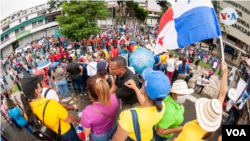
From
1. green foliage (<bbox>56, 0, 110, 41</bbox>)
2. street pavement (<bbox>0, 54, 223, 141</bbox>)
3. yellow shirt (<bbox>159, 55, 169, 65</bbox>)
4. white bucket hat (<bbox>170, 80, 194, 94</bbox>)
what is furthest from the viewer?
green foliage (<bbox>56, 0, 110, 41</bbox>)

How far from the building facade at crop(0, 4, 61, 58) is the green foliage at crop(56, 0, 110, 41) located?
112 feet

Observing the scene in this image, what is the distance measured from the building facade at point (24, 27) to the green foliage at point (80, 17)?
34267mm

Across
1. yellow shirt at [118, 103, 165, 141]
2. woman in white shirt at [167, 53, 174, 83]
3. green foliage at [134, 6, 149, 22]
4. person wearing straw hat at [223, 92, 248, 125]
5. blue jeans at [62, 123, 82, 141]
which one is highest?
green foliage at [134, 6, 149, 22]

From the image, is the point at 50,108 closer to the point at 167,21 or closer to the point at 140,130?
the point at 140,130

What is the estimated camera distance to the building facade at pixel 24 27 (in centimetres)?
3634

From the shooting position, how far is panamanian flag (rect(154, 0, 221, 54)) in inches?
93.7

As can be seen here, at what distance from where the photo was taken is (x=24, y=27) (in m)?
37.2

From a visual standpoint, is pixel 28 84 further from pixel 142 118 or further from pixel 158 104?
pixel 158 104

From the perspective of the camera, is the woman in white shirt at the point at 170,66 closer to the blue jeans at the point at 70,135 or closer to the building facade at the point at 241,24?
the blue jeans at the point at 70,135

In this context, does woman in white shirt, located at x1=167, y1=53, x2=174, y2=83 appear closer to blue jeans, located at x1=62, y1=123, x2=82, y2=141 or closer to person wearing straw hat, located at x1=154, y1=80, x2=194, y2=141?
person wearing straw hat, located at x1=154, y1=80, x2=194, y2=141

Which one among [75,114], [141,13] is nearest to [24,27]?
[141,13]

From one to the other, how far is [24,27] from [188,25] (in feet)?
162

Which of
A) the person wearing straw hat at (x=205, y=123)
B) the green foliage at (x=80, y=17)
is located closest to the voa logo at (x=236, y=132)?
the person wearing straw hat at (x=205, y=123)

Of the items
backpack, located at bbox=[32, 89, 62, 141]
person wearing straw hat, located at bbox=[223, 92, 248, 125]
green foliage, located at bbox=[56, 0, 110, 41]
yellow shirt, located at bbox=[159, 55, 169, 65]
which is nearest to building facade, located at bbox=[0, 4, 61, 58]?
green foliage, located at bbox=[56, 0, 110, 41]
